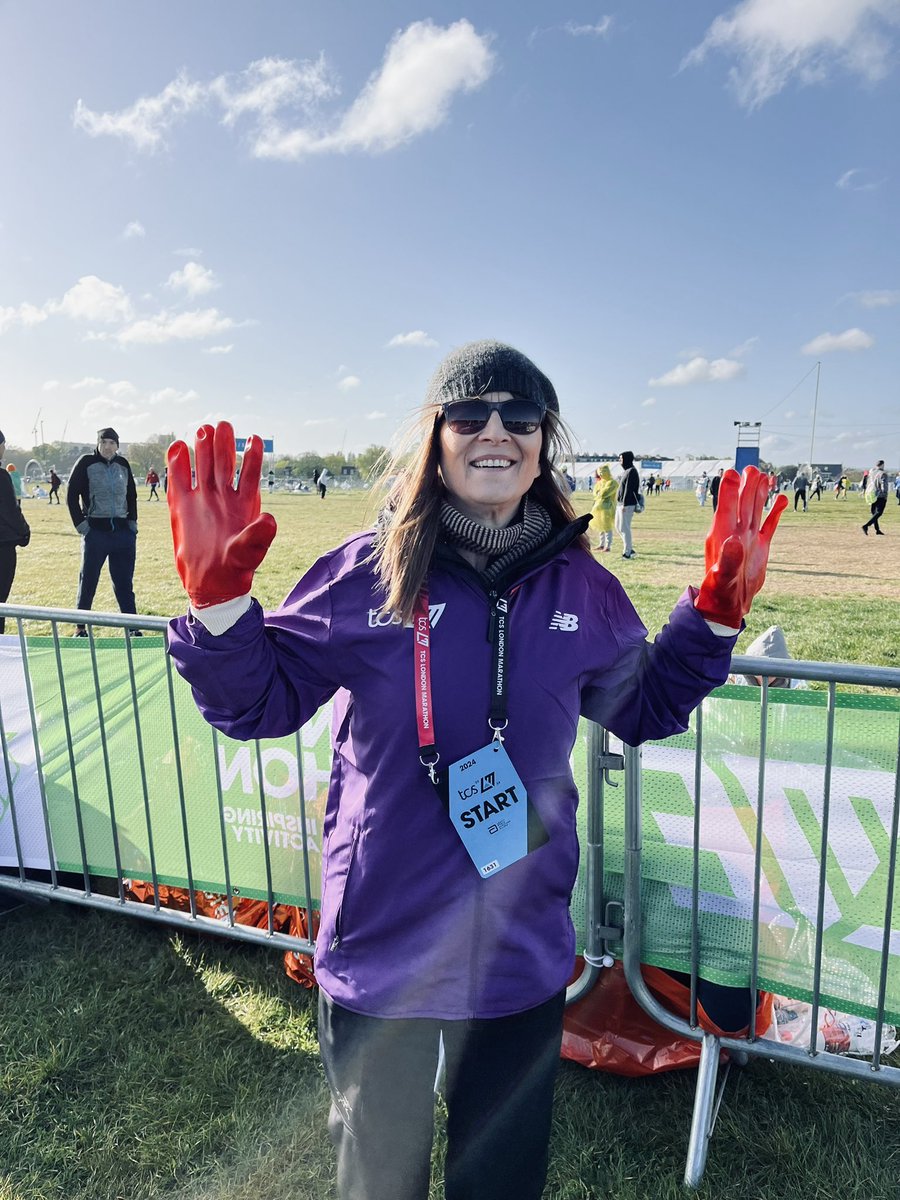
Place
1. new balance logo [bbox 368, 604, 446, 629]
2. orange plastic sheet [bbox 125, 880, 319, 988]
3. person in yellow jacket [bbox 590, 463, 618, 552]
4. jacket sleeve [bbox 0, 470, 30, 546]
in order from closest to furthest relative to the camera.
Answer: new balance logo [bbox 368, 604, 446, 629]
orange plastic sheet [bbox 125, 880, 319, 988]
jacket sleeve [bbox 0, 470, 30, 546]
person in yellow jacket [bbox 590, 463, 618, 552]

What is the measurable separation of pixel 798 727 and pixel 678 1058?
118cm

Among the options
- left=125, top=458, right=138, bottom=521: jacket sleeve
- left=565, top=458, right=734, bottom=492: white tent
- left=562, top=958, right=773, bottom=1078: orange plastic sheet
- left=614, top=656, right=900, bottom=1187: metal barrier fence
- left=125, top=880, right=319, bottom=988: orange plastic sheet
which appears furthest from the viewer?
left=565, top=458, right=734, bottom=492: white tent

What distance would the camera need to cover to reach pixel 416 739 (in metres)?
1.53

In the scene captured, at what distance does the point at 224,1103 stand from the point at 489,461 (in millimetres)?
2285

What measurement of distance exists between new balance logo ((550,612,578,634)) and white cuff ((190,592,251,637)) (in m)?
0.63

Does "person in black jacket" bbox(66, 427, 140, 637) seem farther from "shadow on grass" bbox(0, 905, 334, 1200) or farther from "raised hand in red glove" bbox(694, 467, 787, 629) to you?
"raised hand in red glove" bbox(694, 467, 787, 629)

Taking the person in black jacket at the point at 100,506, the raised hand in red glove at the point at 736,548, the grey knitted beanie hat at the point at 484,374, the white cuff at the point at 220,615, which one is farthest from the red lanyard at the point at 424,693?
the person in black jacket at the point at 100,506

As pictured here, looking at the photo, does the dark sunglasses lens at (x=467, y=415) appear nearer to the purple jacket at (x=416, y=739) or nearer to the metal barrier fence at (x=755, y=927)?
the purple jacket at (x=416, y=739)

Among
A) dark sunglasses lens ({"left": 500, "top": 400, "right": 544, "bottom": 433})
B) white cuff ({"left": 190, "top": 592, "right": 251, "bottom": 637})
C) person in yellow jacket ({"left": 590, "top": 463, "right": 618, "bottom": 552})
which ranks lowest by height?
person in yellow jacket ({"left": 590, "top": 463, "right": 618, "bottom": 552})

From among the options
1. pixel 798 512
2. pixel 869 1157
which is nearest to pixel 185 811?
pixel 869 1157

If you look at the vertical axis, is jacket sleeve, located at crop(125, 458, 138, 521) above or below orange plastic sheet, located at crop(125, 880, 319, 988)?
above

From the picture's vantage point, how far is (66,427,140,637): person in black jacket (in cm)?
812

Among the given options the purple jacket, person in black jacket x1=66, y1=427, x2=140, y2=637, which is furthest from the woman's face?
person in black jacket x1=66, y1=427, x2=140, y2=637

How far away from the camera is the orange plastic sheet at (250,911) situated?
3.02 meters
